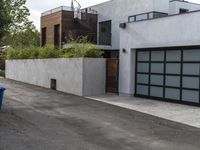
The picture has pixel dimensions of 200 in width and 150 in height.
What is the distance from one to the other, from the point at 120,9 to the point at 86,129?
22.6 metres

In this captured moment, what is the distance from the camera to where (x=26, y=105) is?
16.6 m

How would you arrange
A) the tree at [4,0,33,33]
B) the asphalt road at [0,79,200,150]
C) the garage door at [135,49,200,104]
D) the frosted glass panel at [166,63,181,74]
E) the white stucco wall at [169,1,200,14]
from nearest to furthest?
the asphalt road at [0,79,200,150], the garage door at [135,49,200,104], the frosted glass panel at [166,63,181,74], the white stucco wall at [169,1,200,14], the tree at [4,0,33,33]

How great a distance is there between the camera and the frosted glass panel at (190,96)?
653 inches

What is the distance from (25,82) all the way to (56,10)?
8788mm

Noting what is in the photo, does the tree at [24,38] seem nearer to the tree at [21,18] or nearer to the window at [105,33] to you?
the tree at [21,18]

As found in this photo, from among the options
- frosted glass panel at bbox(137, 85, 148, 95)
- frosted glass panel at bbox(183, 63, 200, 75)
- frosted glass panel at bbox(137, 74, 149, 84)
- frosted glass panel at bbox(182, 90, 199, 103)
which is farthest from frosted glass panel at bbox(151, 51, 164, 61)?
frosted glass panel at bbox(182, 90, 199, 103)

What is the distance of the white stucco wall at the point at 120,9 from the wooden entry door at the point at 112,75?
9149mm

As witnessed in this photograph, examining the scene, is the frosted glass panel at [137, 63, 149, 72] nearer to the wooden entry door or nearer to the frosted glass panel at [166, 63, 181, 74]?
the wooden entry door

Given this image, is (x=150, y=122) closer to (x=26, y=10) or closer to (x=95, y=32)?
(x=95, y=32)

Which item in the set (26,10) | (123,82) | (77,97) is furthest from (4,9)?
(26,10)

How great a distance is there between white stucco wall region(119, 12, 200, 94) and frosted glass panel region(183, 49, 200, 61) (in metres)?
0.37

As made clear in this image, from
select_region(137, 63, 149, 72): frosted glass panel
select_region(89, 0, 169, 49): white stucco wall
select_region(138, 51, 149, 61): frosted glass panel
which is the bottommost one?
select_region(137, 63, 149, 72): frosted glass panel

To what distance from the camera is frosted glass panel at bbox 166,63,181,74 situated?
1755cm

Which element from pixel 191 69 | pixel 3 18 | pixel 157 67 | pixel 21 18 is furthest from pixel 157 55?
pixel 21 18
